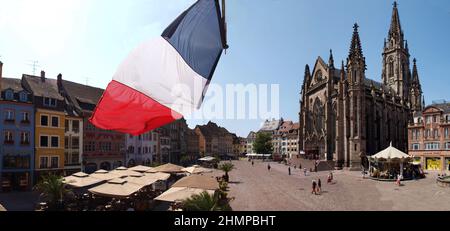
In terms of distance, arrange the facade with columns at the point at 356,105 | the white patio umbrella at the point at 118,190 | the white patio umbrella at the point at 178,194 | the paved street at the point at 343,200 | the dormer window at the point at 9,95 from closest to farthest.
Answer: the white patio umbrella at the point at 178,194 → the white patio umbrella at the point at 118,190 → the paved street at the point at 343,200 → the dormer window at the point at 9,95 → the facade with columns at the point at 356,105

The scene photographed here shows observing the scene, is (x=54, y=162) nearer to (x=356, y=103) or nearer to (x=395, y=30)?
(x=356, y=103)

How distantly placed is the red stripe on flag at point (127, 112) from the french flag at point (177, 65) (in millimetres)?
30

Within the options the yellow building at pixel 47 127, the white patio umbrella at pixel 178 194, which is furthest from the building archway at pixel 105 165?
the white patio umbrella at pixel 178 194

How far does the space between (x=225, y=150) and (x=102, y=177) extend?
116044mm

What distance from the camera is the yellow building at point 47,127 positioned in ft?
117

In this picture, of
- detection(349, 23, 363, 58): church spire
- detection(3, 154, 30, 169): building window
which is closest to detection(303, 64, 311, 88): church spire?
detection(349, 23, 363, 58): church spire

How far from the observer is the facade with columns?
59.6m

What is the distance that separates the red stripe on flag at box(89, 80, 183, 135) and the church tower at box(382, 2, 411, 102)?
101 m

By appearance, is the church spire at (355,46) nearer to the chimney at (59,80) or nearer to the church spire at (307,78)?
the church spire at (307,78)

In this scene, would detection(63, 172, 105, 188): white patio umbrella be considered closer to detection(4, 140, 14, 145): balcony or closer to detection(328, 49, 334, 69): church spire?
detection(4, 140, 14, 145): balcony

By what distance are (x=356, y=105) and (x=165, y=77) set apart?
58770mm

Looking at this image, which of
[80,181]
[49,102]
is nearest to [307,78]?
[49,102]

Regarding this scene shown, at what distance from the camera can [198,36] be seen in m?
7.53
